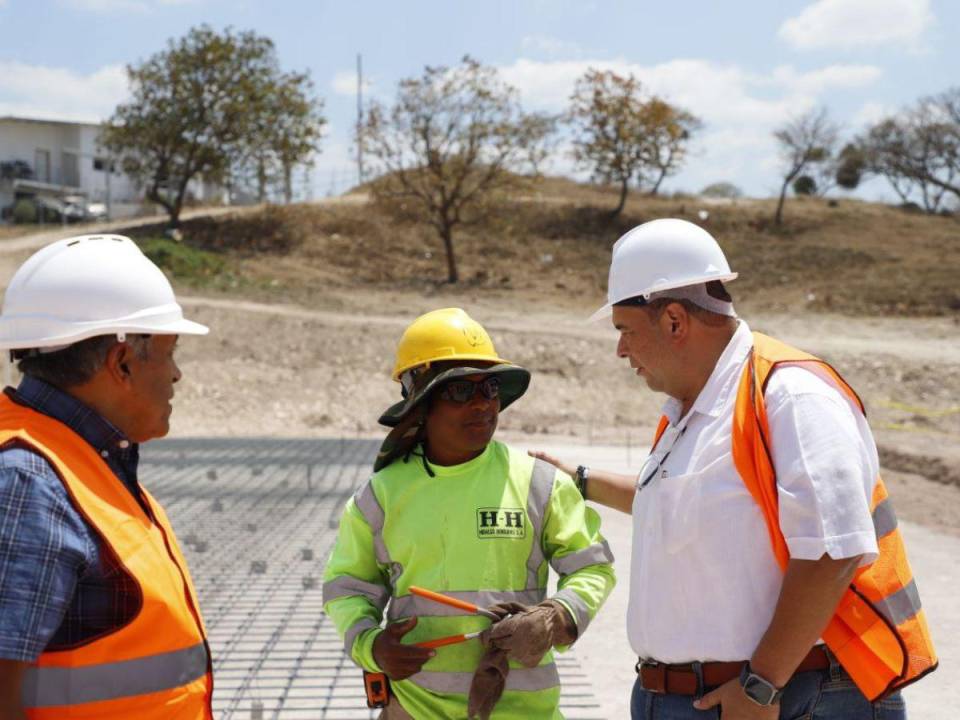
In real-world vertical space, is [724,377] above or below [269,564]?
above

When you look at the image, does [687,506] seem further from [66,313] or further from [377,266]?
[377,266]

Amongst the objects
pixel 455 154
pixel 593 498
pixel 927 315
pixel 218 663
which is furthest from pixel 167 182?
pixel 593 498

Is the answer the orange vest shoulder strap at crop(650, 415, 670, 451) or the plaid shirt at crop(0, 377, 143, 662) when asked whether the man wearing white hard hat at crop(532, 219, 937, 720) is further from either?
the plaid shirt at crop(0, 377, 143, 662)

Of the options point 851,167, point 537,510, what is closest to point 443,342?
point 537,510

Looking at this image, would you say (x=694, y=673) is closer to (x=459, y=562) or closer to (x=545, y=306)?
(x=459, y=562)

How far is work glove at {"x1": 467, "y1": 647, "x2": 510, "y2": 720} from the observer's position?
2113 mm

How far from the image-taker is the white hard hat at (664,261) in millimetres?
2002

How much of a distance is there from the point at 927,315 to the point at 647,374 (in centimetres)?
2085

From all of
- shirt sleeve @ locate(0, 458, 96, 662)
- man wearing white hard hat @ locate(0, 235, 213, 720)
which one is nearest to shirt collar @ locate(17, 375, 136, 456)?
man wearing white hard hat @ locate(0, 235, 213, 720)

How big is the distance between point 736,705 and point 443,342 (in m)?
1.05

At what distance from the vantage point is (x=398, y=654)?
2.15 m

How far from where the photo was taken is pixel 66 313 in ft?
5.59

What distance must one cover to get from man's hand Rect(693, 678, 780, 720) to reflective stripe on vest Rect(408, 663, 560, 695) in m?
0.47

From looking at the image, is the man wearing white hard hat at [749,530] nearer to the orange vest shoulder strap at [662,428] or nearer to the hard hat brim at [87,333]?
the orange vest shoulder strap at [662,428]
